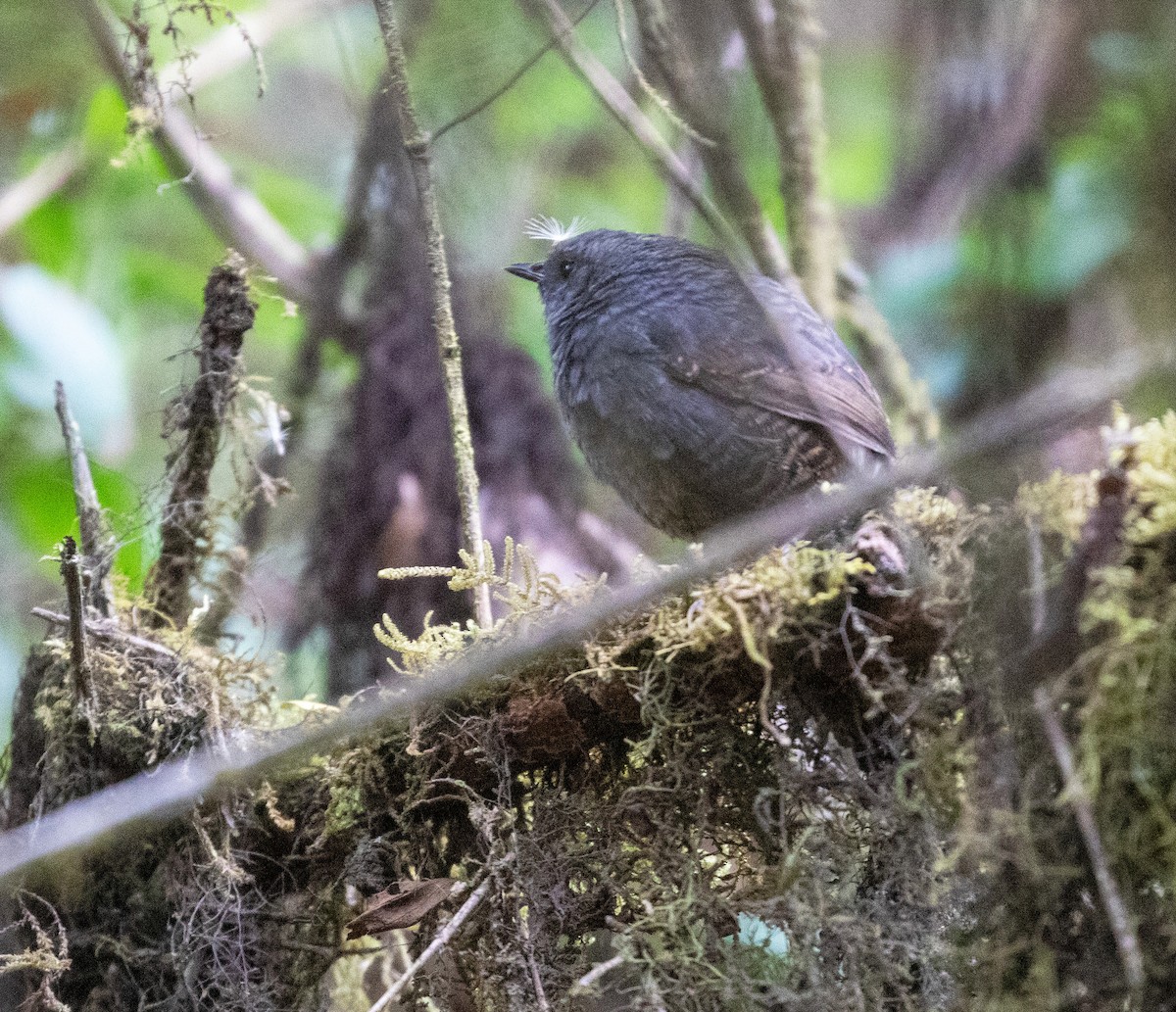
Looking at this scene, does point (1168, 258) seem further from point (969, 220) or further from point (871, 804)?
point (969, 220)

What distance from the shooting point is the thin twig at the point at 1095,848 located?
60.2 inches

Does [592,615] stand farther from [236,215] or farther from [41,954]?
[236,215]

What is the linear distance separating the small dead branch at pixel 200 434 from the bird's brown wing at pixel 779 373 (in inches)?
44.2

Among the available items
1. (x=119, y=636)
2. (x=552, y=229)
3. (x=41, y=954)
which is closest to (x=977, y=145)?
(x=552, y=229)

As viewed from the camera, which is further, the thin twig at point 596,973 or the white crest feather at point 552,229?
the white crest feather at point 552,229

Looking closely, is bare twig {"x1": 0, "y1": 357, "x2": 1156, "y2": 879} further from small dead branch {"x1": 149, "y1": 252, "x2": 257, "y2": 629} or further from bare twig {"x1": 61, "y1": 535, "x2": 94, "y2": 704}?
small dead branch {"x1": 149, "y1": 252, "x2": 257, "y2": 629}

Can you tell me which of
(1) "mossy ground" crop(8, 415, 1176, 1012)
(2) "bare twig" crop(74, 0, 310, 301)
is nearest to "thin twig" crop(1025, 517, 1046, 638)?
(1) "mossy ground" crop(8, 415, 1176, 1012)

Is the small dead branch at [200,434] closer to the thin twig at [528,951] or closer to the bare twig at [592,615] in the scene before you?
the bare twig at [592,615]

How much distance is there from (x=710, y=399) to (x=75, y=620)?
1604mm

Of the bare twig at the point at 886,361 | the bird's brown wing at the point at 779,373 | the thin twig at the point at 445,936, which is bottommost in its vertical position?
the thin twig at the point at 445,936

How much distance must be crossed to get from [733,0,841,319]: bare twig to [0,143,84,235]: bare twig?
9.48 feet

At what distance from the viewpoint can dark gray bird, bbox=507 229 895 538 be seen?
287 cm

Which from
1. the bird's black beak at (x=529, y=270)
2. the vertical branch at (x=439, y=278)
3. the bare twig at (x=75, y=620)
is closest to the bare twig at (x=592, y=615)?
the bare twig at (x=75, y=620)

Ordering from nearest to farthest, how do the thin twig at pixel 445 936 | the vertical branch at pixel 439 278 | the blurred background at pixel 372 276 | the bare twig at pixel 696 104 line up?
the thin twig at pixel 445 936 < the vertical branch at pixel 439 278 < the bare twig at pixel 696 104 < the blurred background at pixel 372 276
